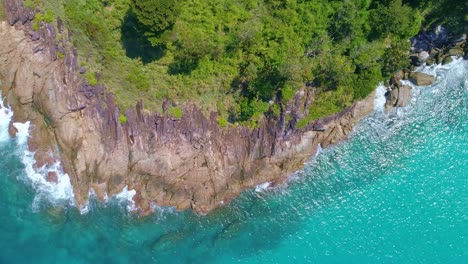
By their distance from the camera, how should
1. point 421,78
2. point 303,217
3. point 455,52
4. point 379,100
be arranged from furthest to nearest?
point 379,100, point 455,52, point 421,78, point 303,217

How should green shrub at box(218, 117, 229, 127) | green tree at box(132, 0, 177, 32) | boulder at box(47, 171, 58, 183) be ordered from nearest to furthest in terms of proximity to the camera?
green tree at box(132, 0, 177, 32)
green shrub at box(218, 117, 229, 127)
boulder at box(47, 171, 58, 183)

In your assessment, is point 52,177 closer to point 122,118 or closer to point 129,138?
point 129,138

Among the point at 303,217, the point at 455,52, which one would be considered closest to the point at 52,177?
the point at 303,217

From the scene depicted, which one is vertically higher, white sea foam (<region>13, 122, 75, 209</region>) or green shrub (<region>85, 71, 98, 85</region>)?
green shrub (<region>85, 71, 98, 85</region>)

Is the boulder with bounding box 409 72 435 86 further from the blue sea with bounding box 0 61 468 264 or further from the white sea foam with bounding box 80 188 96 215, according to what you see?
the white sea foam with bounding box 80 188 96 215

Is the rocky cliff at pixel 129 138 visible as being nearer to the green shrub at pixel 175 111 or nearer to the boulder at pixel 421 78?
the green shrub at pixel 175 111

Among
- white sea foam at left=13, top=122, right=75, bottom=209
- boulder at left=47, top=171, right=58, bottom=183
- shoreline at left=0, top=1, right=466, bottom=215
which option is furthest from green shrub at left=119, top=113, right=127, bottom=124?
boulder at left=47, top=171, right=58, bottom=183

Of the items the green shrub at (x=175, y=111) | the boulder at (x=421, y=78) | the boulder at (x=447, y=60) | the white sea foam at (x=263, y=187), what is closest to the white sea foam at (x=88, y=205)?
the green shrub at (x=175, y=111)
